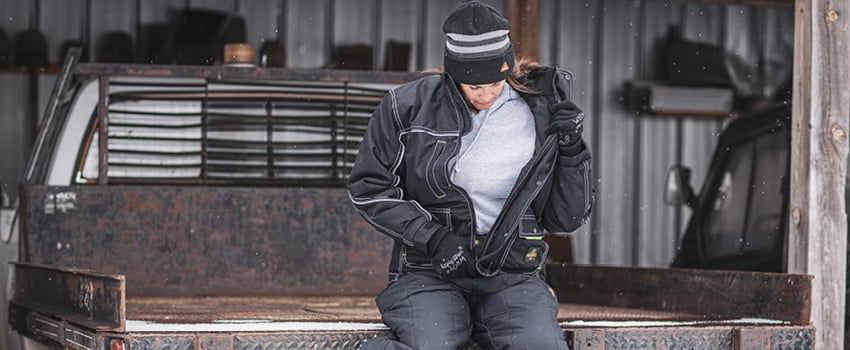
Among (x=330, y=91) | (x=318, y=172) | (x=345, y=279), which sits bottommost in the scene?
(x=345, y=279)

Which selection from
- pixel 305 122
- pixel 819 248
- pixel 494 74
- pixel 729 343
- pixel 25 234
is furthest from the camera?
pixel 305 122

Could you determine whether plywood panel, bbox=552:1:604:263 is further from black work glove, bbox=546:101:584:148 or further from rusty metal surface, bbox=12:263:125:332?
black work glove, bbox=546:101:584:148

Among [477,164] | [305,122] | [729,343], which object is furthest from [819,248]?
[305,122]

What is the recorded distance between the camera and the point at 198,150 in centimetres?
600

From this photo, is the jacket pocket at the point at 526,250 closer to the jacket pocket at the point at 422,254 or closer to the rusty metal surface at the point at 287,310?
the jacket pocket at the point at 422,254

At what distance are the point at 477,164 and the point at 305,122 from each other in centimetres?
225

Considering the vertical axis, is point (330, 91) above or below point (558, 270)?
above

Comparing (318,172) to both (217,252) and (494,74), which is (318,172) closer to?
(217,252)

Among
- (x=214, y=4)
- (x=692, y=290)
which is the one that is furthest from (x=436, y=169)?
(x=214, y=4)

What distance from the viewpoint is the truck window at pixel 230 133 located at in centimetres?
594

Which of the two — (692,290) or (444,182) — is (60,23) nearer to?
(692,290)

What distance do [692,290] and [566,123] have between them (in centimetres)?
163

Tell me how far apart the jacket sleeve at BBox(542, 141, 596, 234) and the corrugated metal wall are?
640 cm

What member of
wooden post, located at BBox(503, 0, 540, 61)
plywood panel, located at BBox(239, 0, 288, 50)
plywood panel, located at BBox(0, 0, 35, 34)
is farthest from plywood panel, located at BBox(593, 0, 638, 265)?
plywood panel, located at BBox(0, 0, 35, 34)
